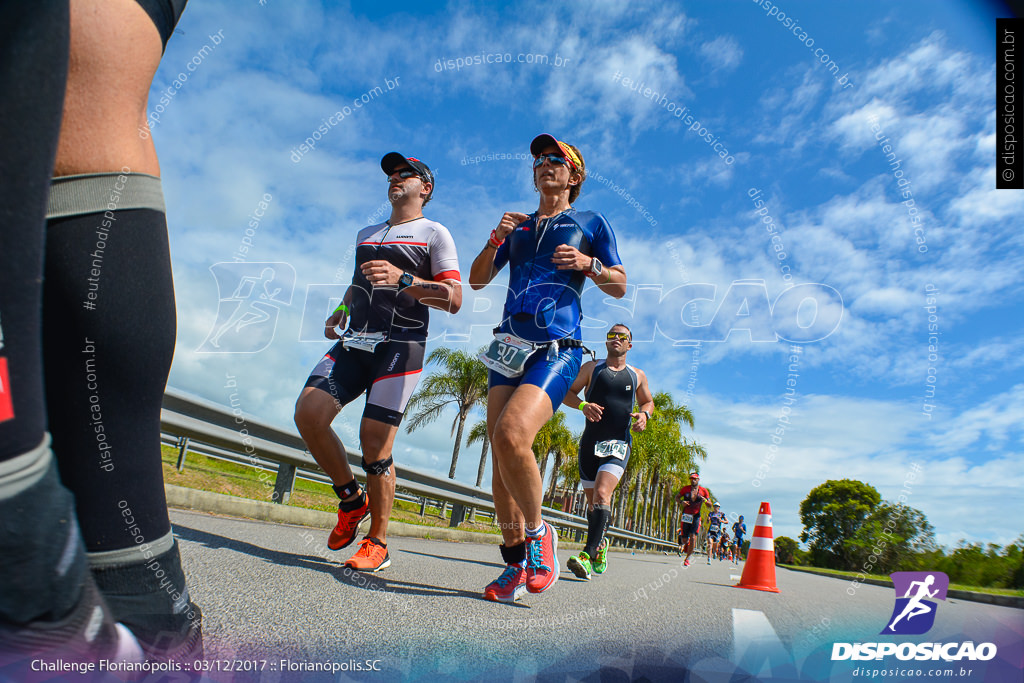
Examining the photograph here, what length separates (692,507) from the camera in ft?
45.4

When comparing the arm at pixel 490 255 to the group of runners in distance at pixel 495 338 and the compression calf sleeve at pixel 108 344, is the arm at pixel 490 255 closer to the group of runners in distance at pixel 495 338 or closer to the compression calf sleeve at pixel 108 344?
the group of runners in distance at pixel 495 338

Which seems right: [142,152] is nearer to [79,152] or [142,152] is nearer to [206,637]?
[79,152]

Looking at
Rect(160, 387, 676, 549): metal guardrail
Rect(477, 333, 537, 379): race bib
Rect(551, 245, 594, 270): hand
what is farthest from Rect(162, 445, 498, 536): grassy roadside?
Rect(551, 245, 594, 270): hand

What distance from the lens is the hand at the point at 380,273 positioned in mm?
3559

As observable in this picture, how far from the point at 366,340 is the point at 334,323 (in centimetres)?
43

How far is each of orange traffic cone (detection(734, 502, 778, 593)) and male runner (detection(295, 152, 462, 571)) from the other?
3986mm

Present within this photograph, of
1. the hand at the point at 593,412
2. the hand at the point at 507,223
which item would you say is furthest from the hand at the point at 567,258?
the hand at the point at 593,412

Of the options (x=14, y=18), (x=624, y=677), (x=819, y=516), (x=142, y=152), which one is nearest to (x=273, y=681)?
(x=624, y=677)

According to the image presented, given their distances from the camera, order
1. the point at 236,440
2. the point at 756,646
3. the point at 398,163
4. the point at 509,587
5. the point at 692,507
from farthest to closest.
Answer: the point at 692,507, the point at 236,440, the point at 398,163, the point at 509,587, the point at 756,646

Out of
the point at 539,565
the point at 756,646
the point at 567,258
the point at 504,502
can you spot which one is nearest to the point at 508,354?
the point at 567,258

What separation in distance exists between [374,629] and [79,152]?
1604mm

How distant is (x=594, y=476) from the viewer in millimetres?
6934

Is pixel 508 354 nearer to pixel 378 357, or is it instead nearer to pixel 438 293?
pixel 438 293

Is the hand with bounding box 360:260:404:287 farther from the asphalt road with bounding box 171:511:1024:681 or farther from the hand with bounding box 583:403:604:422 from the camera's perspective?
the hand with bounding box 583:403:604:422
